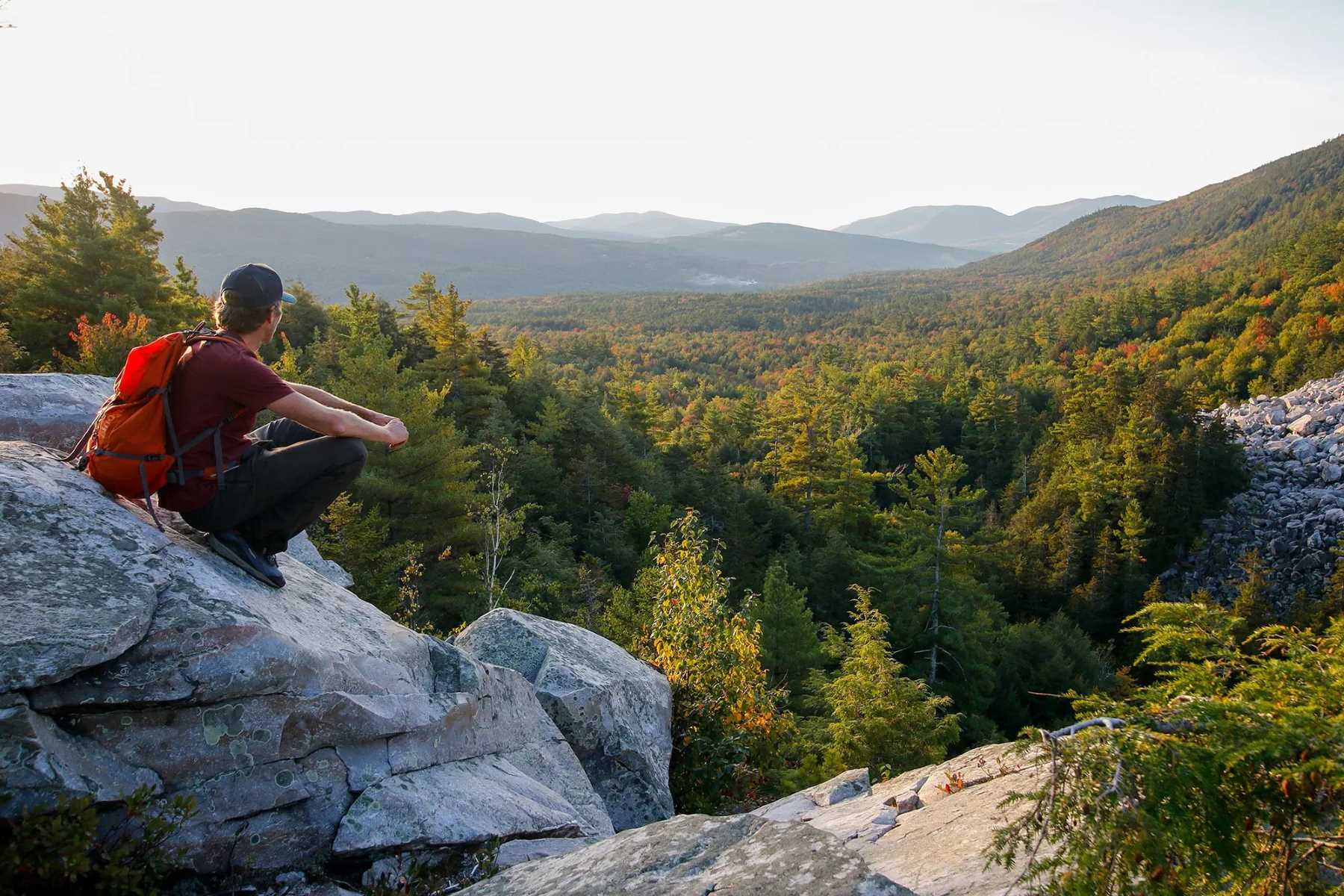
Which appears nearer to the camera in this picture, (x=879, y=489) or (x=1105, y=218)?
(x=879, y=489)

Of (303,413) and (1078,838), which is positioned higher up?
(303,413)

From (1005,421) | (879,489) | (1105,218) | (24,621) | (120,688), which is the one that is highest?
(1105,218)

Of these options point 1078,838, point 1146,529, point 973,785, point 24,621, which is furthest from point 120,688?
point 1146,529

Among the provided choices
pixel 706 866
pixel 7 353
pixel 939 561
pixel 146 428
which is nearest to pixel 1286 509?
pixel 939 561

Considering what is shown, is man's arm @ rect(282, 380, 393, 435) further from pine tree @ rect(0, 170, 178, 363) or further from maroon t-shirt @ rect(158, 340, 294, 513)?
pine tree @ rect(0, 170, 178, 363)

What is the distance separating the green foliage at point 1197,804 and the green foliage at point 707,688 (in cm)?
587

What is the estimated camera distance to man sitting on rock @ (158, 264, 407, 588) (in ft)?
11.4

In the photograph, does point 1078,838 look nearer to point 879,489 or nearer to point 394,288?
point 879,489

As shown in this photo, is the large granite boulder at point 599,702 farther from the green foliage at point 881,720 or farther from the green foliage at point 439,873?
the green foliage at point 881,720

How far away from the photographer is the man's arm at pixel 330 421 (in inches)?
139

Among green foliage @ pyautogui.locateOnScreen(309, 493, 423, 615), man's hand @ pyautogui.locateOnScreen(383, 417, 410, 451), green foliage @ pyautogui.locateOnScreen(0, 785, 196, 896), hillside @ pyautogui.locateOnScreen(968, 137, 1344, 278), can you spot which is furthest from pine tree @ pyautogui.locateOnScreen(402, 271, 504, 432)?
hillside @ pyautogui.locateOnScreen(968, 137, 1344, 278)

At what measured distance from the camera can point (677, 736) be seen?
7824mm

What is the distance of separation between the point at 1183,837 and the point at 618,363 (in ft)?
247

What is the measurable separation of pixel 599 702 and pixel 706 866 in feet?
12.3
